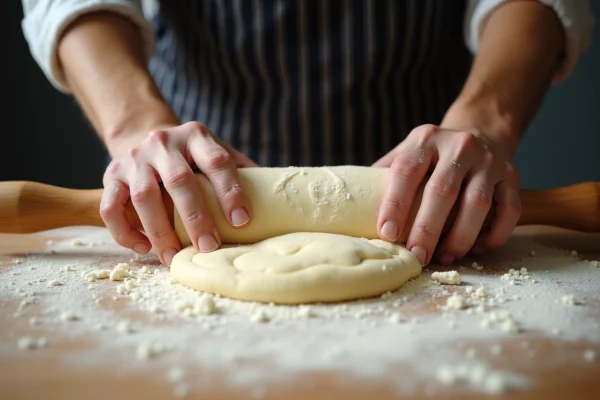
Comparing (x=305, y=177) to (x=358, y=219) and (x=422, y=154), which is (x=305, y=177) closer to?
(x=358, y=219)

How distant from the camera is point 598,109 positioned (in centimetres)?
317

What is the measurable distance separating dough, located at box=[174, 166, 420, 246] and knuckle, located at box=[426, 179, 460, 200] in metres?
0.07

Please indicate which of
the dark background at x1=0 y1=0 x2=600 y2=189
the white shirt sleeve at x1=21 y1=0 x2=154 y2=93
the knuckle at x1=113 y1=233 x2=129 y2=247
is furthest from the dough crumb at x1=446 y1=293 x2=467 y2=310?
the dark background at x1=0 y1=0 x2=600 y2=189

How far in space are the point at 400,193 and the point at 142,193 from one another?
23.6 inches

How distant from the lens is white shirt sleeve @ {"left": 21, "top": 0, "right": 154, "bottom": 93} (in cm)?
158

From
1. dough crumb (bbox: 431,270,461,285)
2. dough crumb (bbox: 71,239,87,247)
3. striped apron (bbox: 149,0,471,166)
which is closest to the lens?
dough crumb (bbox: 431,270,461,285)

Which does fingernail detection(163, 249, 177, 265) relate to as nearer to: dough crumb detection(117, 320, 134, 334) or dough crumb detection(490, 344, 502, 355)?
dough crumb detection(117, 320, 134, 334)

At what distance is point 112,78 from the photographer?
1.49m

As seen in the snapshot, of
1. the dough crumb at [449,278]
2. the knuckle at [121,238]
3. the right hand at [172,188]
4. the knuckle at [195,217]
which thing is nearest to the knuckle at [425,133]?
the dough crumb at [449,278]

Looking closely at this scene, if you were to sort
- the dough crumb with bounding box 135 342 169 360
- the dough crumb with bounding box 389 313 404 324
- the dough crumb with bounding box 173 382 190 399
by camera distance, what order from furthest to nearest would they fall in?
the dough crumb with bounding box 389 313 404 324 < the dough crumb with bounding box 135 342 169 360 < the dough crumb with bounding box 173 382 190 399

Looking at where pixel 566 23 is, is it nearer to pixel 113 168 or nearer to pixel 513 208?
pixel 513 208

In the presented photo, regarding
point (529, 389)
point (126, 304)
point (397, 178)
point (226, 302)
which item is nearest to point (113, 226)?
point (126, 304)

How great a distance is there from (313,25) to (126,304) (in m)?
1.26

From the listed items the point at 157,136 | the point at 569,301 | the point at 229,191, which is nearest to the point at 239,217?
the point at 229,191
